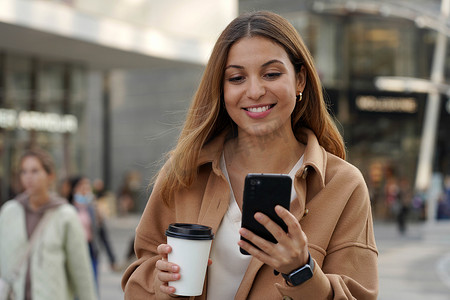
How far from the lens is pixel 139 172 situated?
29172mm

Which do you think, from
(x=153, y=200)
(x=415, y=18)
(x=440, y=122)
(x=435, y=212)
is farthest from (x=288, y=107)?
(x=440, y=122)

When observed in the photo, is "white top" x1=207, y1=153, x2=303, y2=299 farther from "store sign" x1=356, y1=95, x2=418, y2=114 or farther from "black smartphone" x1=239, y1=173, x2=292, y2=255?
"store sign" x1=356, y1=95, x2=418, y2=114

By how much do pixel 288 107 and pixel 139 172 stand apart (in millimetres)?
27306

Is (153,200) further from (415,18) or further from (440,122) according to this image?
(440,122)

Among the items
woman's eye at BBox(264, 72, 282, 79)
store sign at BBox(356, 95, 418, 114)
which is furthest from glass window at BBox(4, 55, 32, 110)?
store sign at BBox(356, 95, 418, 114)

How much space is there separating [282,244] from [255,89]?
1.82ft

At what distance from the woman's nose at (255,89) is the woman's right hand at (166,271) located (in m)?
0.53

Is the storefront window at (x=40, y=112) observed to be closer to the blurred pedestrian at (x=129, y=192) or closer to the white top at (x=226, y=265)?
the blurred pedestrian at (x=129, y=192)

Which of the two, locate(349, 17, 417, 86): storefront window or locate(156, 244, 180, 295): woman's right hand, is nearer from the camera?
locate(156, 244, 180, 295): woman's right hand

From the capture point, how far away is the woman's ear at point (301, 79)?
227 cm

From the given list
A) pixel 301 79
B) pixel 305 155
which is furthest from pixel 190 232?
pixel 301 79

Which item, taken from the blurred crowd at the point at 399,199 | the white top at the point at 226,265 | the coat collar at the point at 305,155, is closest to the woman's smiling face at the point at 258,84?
the coat collar at the point at 305,155

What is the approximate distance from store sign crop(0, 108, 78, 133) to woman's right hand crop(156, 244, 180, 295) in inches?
567

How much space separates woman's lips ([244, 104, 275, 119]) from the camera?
2.15m
